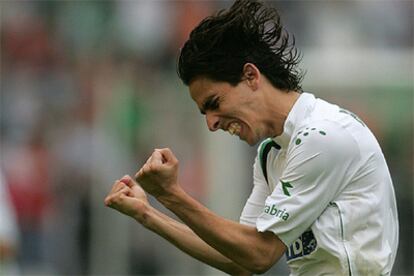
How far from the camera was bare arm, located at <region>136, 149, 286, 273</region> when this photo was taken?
505 cm

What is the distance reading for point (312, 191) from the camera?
5.14m

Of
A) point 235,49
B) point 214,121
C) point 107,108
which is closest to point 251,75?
point 235,49

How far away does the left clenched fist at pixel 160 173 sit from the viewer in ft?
16.5

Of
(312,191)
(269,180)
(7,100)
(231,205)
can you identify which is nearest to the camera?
(312,191)

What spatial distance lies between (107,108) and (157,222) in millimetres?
7425

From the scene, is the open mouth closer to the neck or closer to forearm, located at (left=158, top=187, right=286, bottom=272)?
the neck

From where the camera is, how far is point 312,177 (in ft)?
16.9

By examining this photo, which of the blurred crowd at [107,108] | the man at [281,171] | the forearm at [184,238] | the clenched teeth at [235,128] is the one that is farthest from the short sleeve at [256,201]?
the blurred crowd at [107,108]

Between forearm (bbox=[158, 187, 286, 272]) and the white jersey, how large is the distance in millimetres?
52

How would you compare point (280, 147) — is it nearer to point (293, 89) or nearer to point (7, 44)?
point (293, 89)

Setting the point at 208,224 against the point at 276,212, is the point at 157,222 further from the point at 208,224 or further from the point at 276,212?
the point at 276,212

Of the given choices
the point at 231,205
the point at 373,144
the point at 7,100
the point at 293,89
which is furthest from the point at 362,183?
the point at 7,100

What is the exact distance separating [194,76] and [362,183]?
31.2 inches

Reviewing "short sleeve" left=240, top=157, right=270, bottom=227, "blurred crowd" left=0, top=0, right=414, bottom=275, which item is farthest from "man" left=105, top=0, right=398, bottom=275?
"blurred crowd" left=0, top=0, right=414, bottom=275
